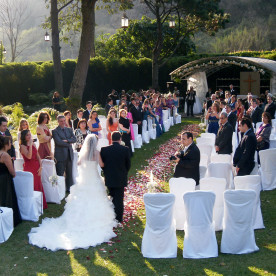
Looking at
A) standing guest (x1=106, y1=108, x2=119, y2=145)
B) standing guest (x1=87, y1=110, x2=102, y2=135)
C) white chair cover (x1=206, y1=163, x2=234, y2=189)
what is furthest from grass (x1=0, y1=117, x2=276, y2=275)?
standing guest (x1=106, y1=108, x2=119, y2=145)

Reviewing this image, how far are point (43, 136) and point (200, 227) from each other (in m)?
4.44

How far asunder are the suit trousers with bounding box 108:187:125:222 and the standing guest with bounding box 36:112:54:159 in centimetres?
245

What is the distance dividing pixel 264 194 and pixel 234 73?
22.5 meters

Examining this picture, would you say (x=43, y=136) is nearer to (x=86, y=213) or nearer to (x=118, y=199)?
(x=118, y=199)

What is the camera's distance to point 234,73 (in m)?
31.9

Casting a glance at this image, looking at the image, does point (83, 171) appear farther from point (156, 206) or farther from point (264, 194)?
point (264, 194)

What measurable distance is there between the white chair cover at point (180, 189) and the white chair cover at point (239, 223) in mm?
1011

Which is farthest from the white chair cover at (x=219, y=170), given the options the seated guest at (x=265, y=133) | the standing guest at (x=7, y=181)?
the standing guest at (x=7, y=181)

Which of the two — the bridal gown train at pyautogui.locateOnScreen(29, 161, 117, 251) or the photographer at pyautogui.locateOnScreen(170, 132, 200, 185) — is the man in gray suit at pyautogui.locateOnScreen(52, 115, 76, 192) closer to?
the bridal gown train at pyautogui.locateOnScreen(29, 161, 117, 251)

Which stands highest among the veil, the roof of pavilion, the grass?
the roof of pavilion

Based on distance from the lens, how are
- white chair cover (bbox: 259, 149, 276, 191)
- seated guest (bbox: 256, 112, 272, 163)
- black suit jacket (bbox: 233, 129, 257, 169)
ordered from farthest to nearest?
seated guest (bbox: 256, 112, 272, 163)
white chair cover (bbox: 259, 149, 276, 191)
black suit jacket (bbox: 233, 129, 257, 169)

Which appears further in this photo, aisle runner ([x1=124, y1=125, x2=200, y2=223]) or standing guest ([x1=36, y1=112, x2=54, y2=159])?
standing guest ([x1=36, y1=112, x2=54, y2=159])

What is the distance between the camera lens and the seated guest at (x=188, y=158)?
8373 mm

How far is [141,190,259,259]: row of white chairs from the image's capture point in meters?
6.89
